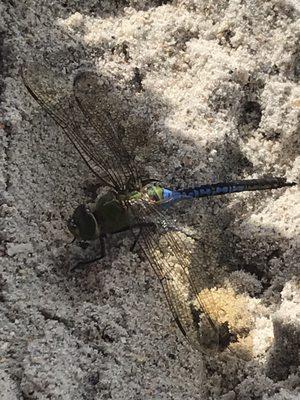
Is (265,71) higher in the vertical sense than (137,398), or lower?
higher

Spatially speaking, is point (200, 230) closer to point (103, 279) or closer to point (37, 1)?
point (103, 279)

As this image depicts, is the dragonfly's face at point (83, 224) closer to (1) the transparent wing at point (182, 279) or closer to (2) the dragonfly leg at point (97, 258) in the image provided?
(2) the dragonfly leg at point (97, 258)

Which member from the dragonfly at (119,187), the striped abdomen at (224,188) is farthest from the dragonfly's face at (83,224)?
the striped abdomen at (224,188)

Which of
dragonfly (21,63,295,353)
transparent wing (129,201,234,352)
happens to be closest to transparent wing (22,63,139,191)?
dragonfly (21,63,295,353)

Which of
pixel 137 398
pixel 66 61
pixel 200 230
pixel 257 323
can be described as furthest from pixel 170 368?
pixel 66 61

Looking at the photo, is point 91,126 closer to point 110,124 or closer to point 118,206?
point 110,124

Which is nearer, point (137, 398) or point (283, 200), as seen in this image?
point (137, 398)

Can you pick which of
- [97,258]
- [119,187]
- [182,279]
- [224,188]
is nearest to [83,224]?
[97,258]
